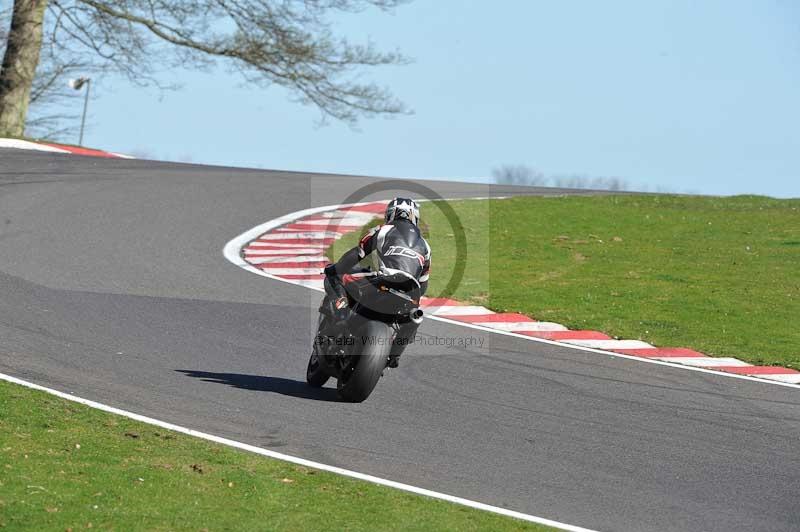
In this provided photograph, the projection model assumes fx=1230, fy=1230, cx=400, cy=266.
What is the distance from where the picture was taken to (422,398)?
32.0ft

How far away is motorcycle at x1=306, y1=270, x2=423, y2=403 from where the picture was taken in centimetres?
899

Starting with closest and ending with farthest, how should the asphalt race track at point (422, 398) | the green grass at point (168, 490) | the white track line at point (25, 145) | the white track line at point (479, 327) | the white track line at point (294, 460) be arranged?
the green grass at point (168, 490)
the white track line at point (294, 460)
the asphalt race track at point (422, 398)
the white track line at point (479, 327)
the white track line at point (25, 145)

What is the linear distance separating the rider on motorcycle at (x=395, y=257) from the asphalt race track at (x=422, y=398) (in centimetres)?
70

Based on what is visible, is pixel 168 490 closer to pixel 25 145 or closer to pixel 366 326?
pixel 366 326

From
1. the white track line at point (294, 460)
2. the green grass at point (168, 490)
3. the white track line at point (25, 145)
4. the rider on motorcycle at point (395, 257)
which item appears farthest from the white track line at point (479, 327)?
the white track line at point (25, 145)

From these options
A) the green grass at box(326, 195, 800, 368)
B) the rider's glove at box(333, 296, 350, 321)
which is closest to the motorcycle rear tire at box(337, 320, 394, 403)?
the rider's glove at box(333, 296, 350, 321)

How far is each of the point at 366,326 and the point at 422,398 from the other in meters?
1.04

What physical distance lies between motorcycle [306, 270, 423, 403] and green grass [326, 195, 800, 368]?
432 centimetres

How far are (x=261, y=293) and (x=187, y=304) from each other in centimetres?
110

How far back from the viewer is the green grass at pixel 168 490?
20.9 feet

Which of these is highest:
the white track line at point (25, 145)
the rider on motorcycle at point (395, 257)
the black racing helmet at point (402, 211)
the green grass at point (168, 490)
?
the white track line at point (25, 145)

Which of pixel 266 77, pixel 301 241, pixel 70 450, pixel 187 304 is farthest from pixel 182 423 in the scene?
pixel 266 77

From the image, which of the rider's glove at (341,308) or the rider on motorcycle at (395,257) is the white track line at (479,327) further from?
the rider's glove at (341,308)

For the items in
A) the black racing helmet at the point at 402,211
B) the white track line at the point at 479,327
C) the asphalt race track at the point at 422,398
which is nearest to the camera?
the asphalt race track at the point at 422,398
